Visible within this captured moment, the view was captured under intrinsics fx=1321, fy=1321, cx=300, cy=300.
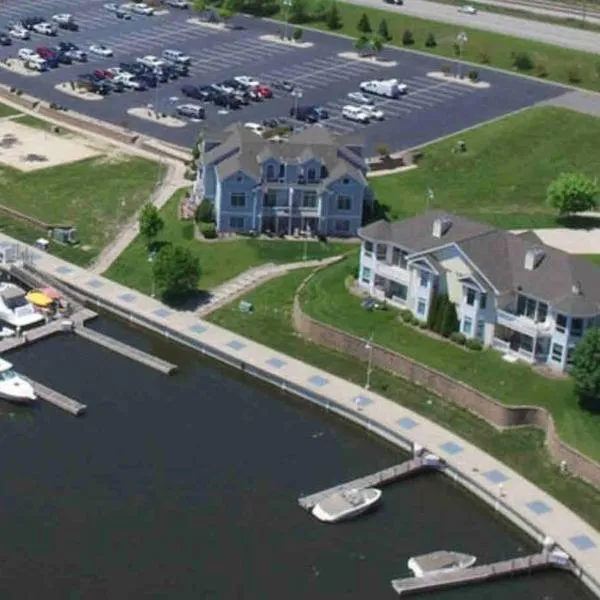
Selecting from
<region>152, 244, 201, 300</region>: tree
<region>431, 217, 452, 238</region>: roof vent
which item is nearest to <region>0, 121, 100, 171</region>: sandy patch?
<region>152, 244, 201, 300</region>: tree

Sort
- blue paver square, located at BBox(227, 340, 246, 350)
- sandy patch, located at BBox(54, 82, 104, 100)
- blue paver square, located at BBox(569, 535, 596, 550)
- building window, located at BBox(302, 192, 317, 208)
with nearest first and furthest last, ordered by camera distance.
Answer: blue paver square, located at BBox(569, 535, 596, 550) < blue paver square, located at BBox(227, 340, 246, 350) < building window, located at BBox(302, 192, 317, 208) < sandy patch, located at BBox(54, 82, 104, 100)

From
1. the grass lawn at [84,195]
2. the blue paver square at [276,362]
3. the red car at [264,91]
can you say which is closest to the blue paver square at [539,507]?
the blue paver square at [276,362]

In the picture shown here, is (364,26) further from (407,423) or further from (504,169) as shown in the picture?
(407,423)

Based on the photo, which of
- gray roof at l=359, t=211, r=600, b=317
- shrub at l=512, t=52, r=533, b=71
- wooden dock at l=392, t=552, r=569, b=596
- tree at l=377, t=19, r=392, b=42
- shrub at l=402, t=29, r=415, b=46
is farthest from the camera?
tree at l=377, t=19, r=392, b=42

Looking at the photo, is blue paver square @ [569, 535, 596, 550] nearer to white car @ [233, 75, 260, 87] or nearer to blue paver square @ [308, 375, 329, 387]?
blue paver square @ [308, 375, 329, 387]

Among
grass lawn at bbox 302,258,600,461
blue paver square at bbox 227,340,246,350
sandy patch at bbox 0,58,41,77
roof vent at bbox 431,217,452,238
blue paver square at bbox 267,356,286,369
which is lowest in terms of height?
blue paver square at bbox 267,356,286,369

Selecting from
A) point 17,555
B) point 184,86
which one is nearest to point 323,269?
point 17,555

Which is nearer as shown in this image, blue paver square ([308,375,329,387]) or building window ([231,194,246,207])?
blue paver square ([308,375,329,387])
